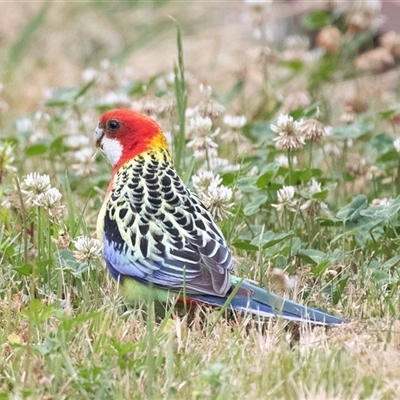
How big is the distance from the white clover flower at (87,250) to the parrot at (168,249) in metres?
0.04

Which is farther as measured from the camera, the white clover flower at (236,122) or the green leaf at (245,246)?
the white clover flower at (236,122)

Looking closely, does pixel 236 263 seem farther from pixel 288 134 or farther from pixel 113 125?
pixel 113 125

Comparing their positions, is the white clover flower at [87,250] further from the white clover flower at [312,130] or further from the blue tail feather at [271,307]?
the white clover flower at [312,130]

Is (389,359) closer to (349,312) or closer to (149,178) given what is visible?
(349,312)

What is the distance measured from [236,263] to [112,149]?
2.07ft

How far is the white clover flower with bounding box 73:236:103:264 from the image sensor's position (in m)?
3.52

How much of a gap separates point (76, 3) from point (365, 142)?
3.17 metres

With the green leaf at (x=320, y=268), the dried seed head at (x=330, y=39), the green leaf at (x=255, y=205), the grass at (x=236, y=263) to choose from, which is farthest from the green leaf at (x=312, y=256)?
the dried seed head at (x=330, y=39)

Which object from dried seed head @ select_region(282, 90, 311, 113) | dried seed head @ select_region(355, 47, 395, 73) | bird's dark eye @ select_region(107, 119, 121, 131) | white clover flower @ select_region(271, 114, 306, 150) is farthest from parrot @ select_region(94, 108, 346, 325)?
dried seed head @ select_region(355, 47, 395, 73)

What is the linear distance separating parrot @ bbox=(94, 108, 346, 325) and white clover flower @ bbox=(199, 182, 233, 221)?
136mm

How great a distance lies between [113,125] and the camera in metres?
3.89

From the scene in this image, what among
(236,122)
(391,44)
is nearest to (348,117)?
(236,122)

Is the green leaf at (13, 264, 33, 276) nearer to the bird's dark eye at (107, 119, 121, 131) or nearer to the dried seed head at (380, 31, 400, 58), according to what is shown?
the bird's dark eye at (107, 119, 121, 131)

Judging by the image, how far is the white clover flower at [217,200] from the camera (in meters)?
3.76
